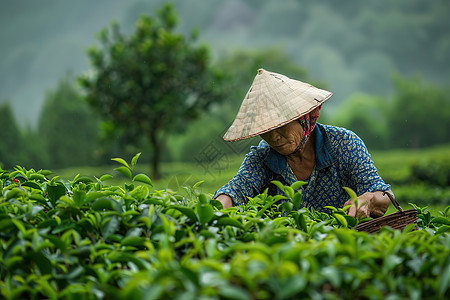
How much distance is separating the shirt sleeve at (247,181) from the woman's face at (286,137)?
208 millimetres

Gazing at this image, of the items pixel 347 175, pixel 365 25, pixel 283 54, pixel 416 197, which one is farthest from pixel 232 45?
pixel 347 175

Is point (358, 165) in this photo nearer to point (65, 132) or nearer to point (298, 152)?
point (298, 152)

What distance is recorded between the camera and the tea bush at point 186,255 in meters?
0.74

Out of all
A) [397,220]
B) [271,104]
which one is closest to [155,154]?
[271,104]

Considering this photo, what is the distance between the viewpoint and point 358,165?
1973 millimetres

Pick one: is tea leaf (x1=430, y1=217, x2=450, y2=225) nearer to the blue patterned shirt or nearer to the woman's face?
the blue patterned shirt

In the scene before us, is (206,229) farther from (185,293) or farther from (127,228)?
(185,293)

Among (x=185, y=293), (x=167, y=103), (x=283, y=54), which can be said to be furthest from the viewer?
(x=283, y=54)

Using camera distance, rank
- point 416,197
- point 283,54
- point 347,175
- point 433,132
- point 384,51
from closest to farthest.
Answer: point 347,175, point 416,197, point 433,132, point 384,51, point 283,54

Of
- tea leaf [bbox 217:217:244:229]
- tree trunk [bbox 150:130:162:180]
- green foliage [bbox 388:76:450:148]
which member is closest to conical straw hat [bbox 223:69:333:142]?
tea leaf [bbox 217:217:244:229]

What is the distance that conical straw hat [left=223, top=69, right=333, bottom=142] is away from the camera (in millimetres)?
1773

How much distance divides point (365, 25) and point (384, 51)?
1062mm

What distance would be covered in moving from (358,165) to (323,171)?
0.58 feet

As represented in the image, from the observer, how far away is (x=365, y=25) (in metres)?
14.9
